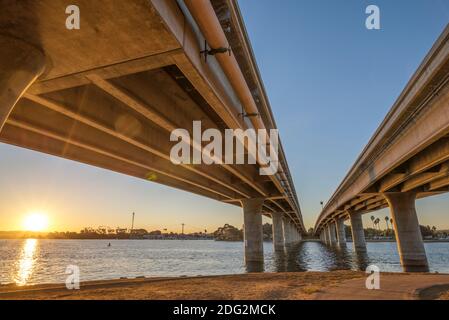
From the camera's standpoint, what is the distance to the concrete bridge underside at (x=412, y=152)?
12.9m

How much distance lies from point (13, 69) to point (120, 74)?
241 centimetres

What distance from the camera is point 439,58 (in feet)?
37.4

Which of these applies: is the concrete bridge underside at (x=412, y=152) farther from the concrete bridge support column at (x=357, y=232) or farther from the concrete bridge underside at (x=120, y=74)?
the concrete bridge support column at (x=357, y=232)

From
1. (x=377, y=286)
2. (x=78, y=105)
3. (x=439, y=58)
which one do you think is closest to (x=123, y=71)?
(x=78, y=105)

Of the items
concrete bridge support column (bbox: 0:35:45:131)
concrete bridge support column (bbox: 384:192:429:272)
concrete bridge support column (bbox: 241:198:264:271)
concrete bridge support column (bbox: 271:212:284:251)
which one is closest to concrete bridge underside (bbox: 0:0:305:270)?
concrete bridge support column (bbox: 0:35:45:131)

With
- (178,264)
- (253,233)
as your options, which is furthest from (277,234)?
(253,233)

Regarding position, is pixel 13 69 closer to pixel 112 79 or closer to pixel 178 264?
pixel 112 79

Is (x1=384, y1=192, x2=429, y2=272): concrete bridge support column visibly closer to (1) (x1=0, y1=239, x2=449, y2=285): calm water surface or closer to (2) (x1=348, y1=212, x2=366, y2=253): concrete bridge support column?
(1) (x1=0, y1=239, x2=449, y2=285): calm water surface

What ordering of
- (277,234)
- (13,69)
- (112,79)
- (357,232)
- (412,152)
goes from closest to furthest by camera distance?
1. (13,69)
2. (112,79)
3. (412,152)
4. (357,232)
5. (277,234)

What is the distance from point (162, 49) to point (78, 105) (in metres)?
5.75

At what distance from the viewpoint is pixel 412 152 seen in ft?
57.7

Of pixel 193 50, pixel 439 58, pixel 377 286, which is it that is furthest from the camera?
pixel 439 58

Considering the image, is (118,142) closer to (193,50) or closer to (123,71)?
(123,71)
